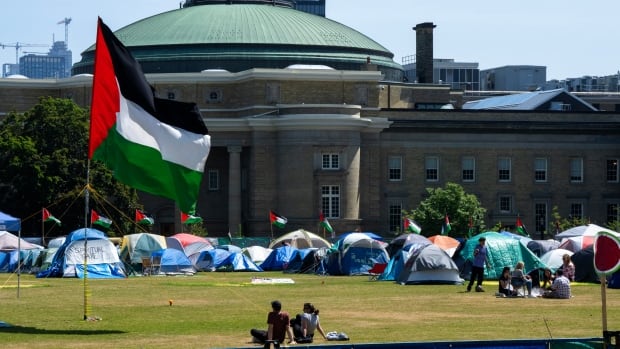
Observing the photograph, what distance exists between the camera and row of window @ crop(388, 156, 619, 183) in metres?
118

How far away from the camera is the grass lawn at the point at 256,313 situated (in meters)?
34.2

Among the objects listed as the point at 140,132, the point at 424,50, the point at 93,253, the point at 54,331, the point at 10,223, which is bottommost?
the point at 54,331

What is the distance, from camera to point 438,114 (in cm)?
11794


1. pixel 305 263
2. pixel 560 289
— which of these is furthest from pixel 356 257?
pixel 560 289

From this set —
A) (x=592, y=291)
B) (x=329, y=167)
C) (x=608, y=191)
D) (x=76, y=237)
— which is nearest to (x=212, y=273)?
(x=76, y=237)

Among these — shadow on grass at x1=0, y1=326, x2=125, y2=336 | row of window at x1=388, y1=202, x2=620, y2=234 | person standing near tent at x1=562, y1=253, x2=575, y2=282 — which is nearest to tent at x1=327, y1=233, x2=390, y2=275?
person standing near tent at x1=562, y1=253, x2=575, y2=282

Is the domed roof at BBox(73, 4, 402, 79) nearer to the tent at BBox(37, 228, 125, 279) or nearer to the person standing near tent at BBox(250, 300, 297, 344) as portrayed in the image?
the tent at BBox(37, 228, 125, 279)

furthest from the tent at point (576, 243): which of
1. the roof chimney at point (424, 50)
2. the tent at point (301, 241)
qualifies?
the roof chimney at point (424, 50)

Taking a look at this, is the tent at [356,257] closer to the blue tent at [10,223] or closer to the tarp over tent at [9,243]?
the tarp over tent at [9,243]

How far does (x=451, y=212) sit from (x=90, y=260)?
42.0 metres

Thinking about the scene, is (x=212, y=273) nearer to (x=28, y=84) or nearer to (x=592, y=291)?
(x=592, y=291)

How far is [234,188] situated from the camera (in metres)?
114

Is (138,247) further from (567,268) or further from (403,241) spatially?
(567,268)

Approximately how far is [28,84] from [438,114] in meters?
29.5
